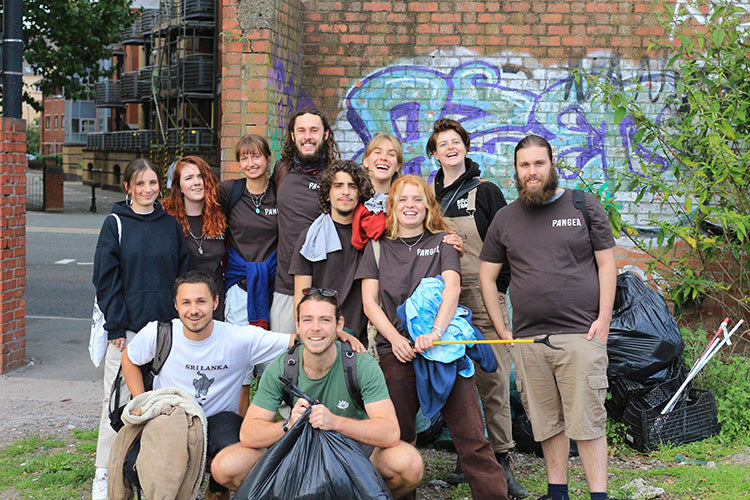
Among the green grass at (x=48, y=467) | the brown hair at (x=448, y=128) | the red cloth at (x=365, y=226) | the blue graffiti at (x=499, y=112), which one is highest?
the blue graffiti at (x=499, y=112)

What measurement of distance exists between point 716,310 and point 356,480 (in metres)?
4.57

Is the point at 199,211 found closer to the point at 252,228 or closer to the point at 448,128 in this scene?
the point at 252,228

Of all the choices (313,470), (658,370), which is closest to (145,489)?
(313,470)

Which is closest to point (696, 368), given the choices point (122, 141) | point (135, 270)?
point (135, 270)

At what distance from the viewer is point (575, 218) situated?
13.1 ft

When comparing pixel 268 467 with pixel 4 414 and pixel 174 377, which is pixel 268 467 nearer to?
pixel 174 377

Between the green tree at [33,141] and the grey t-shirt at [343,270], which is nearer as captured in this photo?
the grey t-shirt at [343,270]

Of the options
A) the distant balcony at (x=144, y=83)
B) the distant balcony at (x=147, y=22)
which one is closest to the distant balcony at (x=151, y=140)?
the distant balcony at (x=144, y=83)

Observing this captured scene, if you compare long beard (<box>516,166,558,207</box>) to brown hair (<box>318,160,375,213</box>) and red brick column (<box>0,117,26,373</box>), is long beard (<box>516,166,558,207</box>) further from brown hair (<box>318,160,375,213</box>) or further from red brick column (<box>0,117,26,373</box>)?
red brick column (<box>0,117,26,373</box>)

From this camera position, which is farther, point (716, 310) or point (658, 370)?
point (716, 310)

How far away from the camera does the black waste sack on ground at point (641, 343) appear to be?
5.11 metres

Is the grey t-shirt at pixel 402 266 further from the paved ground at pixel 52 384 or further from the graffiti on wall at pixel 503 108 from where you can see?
the graffiti on wall at pixel 503 108

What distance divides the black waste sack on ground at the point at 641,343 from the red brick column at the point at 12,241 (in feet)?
16.2

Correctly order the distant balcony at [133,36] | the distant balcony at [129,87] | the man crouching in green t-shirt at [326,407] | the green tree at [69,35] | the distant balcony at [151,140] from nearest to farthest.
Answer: the man crouching in green t-shirt at [326,407]
the green tree at [69,35]
the distant balcony at [151,140]
the distant balcony at [133,36]
the distant balcony at [129,87]
